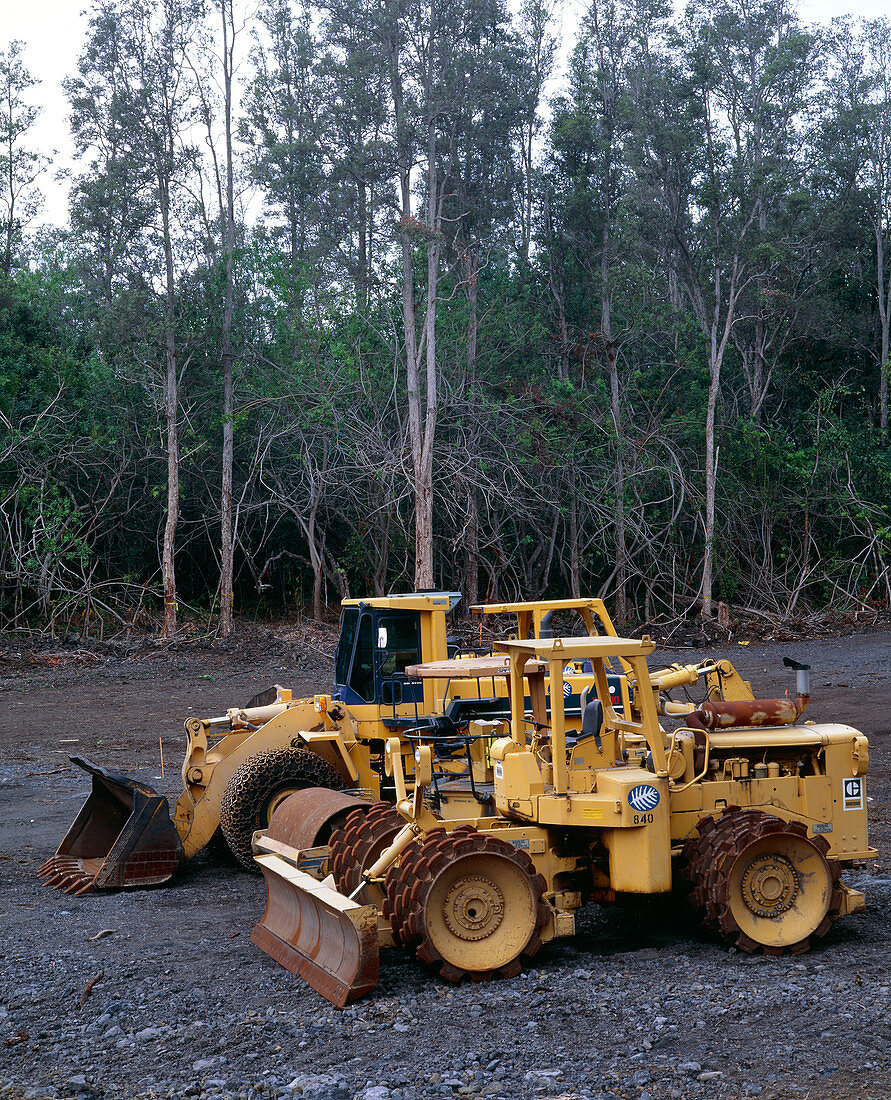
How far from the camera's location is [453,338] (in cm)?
2898

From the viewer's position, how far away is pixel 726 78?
94.6 feet

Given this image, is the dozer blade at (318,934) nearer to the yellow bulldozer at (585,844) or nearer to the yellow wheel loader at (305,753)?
the yellow bulldozer at (585,844)

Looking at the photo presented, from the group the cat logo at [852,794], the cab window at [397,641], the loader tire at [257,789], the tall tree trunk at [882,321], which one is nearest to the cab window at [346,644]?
the cab window at [397,641]

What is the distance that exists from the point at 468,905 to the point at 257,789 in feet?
11.1

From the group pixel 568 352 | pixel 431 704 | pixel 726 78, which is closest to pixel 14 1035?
pixel 431 704

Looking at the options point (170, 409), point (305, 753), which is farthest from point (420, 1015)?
point (170, 409)

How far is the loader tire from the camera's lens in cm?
948

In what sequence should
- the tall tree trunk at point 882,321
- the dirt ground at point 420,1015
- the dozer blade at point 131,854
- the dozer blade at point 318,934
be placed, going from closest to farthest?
1. the dirt ground at point 420,1015
2. the dozer blade at point 318,934
3. the dozer blade at point 131,854
4. the tall tree trunk at point 882,321

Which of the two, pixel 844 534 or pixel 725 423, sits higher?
pixel 725 423

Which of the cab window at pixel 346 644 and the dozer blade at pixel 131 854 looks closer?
the dozer blade at pixel 131 854

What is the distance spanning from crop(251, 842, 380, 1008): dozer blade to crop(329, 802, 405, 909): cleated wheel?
28 centimetres

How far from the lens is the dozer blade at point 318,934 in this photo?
6.20m

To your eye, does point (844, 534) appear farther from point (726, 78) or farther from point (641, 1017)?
point (641, 1017)

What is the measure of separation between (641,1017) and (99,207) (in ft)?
80.0
